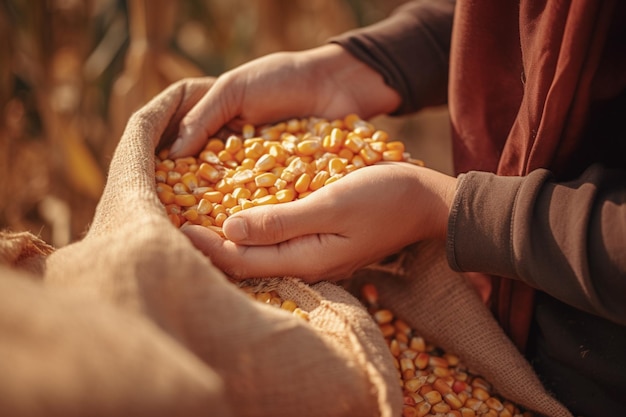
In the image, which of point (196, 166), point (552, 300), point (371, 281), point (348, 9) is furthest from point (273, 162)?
point (348, 9)

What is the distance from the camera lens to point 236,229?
1085 millimetres

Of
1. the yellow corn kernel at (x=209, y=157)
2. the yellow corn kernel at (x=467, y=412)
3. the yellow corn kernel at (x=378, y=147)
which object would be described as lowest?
the yellow corn kernel at (x=467, y=412)

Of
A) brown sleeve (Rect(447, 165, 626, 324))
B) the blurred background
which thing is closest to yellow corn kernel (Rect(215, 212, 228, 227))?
brown sleeve (Rect(447, 165, 626, 324))

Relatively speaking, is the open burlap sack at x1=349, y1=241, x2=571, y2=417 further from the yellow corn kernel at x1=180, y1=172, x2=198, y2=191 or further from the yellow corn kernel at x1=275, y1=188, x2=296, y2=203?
the yellow corn kernel at x1=180, y1=172, x2=198, y2=191

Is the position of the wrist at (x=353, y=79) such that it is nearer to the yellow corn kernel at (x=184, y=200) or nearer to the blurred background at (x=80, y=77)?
the yellow corn kernel at (x=184, y=200)

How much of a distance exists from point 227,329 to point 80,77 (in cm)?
237

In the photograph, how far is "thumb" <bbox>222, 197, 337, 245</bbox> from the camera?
1.09m

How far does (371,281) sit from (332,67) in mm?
545

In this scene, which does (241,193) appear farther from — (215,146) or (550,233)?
(550,233)

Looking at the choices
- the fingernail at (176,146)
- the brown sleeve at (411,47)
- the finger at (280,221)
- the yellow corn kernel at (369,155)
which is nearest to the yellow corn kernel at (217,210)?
the finger at (280,221)

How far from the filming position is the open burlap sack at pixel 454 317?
3.80ft

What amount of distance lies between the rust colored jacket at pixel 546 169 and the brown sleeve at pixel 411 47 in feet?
0.72

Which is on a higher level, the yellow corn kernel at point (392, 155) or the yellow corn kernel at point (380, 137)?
the yellow corn kernel at point (380, 137)

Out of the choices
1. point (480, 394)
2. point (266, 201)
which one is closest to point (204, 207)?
point (266, 201)
